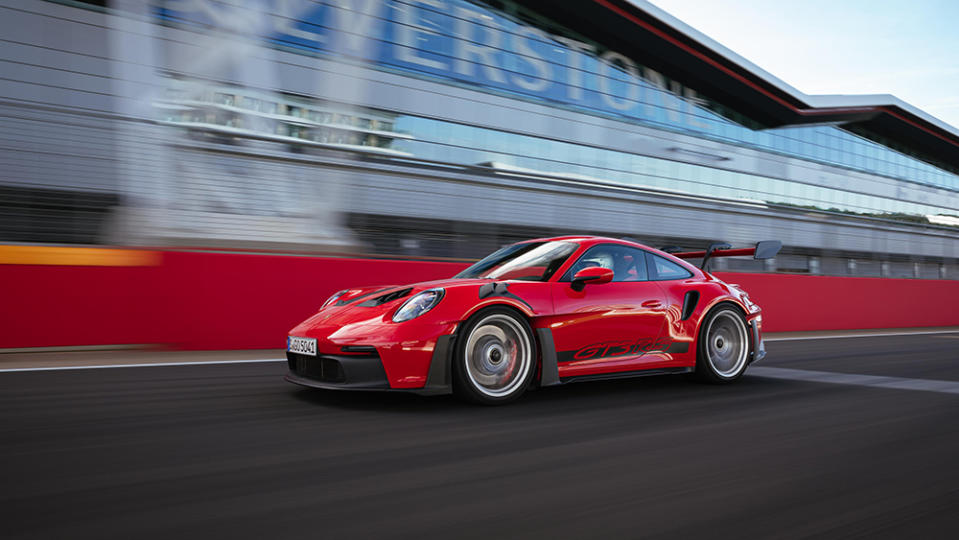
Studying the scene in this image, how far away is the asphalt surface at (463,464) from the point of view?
7.39 feet

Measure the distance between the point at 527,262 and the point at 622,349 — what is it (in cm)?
95

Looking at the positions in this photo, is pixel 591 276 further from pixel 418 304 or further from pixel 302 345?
pixel 302 345

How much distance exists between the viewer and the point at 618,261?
5191mm

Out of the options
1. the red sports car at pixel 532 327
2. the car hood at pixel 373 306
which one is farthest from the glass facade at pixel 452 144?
the red sports car at pixel 532 327

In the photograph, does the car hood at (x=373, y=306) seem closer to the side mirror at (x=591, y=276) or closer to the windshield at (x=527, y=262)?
the windshield at (x=527, y=262)

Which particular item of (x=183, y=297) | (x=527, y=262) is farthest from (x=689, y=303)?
(x=183, y=297)

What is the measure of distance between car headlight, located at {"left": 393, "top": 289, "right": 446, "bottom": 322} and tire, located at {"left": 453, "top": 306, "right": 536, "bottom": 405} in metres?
0.26

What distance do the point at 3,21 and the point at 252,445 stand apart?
17079 millimetres

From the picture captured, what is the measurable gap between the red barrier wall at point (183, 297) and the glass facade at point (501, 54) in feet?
30.5

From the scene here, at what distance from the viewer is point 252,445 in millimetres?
3180

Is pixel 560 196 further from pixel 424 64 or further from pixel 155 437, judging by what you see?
pixel 424 64

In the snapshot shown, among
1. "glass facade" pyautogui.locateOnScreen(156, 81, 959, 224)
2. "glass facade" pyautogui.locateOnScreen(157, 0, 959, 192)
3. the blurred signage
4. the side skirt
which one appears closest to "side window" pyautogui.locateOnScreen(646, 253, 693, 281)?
the side skirt

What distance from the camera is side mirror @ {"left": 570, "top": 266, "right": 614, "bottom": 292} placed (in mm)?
4590

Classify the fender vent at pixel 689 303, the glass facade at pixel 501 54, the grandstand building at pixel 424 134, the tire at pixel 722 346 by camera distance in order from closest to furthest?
1. the fender vent at pixel 689 303
2. the tire at pixel 722 346
3. the grandstand building at pixel 424 134
4. the glass facade at pixel 501 54
